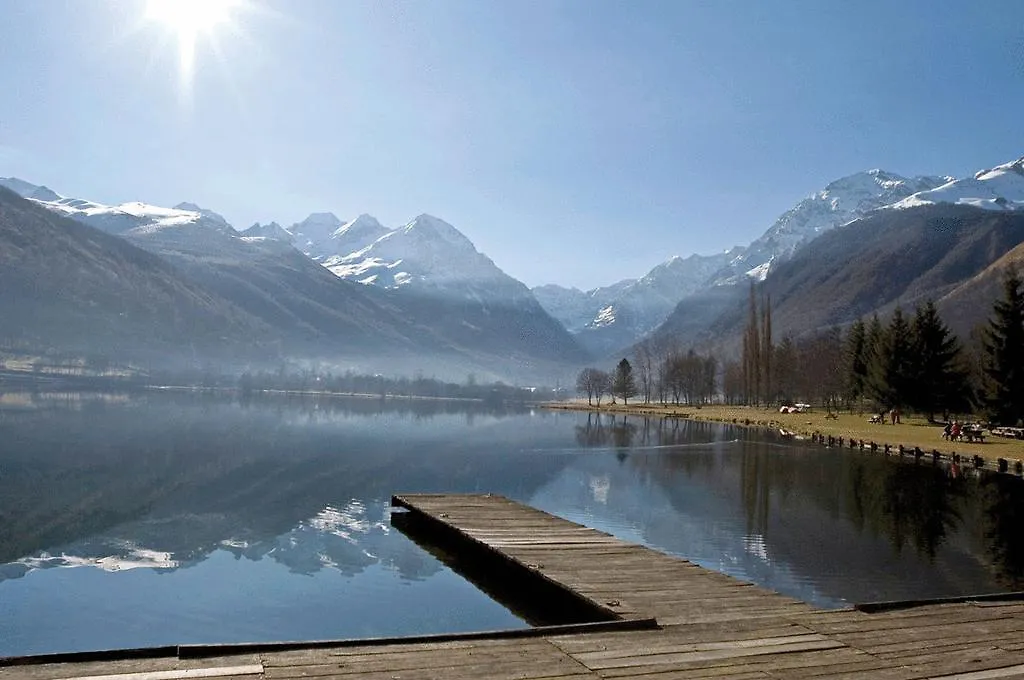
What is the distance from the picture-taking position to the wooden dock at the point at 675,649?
1307 cm

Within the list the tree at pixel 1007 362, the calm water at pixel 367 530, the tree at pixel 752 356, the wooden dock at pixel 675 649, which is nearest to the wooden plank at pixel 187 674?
the wooden dock at pixel 675 649

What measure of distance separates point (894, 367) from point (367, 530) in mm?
94178

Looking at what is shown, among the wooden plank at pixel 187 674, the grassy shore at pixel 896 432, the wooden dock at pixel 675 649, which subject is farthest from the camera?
the grassy shore at pixel 896 432

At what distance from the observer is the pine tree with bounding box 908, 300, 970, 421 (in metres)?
106

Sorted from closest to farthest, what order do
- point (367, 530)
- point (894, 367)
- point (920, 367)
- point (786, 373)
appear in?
point (367, 530)
point (920, 367)
point (894, 367)
point (786, 373)

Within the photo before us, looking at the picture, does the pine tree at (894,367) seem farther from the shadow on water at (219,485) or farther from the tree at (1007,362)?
the shadow on water at (219,485)

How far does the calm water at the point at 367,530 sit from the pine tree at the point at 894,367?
39.5 m

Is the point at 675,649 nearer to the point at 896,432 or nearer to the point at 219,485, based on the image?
the point at 219,485

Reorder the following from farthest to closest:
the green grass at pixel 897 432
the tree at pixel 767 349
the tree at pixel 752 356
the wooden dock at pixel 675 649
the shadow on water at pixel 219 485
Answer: the tree at pixel 752 356, the tree at pixel 767 349, the green grass at pixel 897 432, the shadow on water at pixel 219 485, the wooden dock at pixel 675 649

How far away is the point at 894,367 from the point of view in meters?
112

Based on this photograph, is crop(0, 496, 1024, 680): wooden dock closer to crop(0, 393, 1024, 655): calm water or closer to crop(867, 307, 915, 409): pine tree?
crop(0, 393, 1024, 655): calm water

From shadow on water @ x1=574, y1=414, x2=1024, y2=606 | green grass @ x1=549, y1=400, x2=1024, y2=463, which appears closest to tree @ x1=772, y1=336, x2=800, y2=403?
green grass @ x1=549, y1=400, x2=1024, y2=463

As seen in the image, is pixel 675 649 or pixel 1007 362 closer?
pixel 675 649

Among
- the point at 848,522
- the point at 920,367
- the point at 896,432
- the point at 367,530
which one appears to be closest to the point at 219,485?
the point at 367,530
